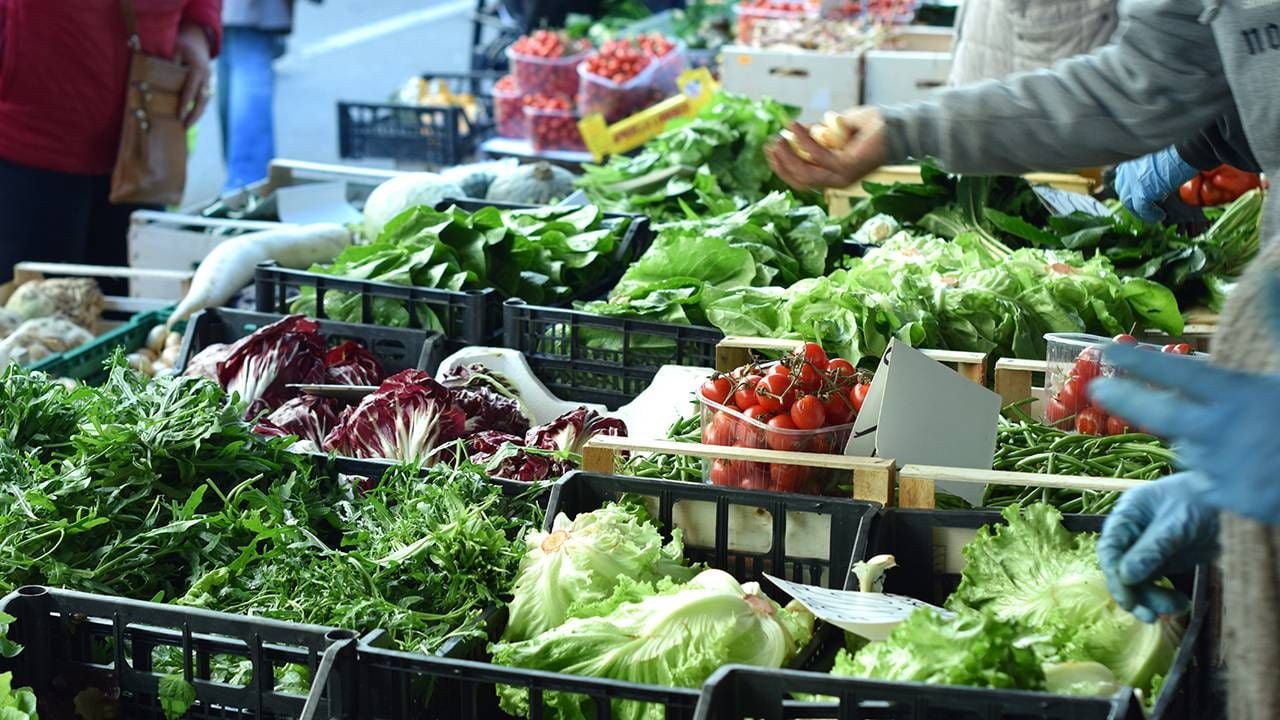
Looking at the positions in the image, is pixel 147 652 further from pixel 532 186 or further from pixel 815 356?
pixel 532 186

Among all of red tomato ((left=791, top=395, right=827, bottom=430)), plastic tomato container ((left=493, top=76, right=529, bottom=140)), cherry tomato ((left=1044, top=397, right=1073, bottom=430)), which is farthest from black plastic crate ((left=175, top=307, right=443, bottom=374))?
plastic tomato container ((left=493, top=76, right=529, bottom=140))

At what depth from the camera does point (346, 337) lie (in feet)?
12.5

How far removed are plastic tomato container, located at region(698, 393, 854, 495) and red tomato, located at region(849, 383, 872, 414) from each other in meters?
0.05

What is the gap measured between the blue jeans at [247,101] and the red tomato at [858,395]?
7.28 m

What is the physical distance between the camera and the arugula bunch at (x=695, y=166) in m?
5.28

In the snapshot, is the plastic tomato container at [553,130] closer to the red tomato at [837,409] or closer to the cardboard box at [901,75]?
the cardboard box at [901,75]

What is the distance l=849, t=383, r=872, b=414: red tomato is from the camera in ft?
8.86

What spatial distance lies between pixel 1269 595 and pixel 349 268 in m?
3.13

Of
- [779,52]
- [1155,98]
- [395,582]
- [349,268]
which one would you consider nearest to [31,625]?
[395,582]

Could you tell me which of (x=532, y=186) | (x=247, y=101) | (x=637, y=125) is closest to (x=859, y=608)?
(x=532, y=186)

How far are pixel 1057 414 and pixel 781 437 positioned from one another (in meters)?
0.73

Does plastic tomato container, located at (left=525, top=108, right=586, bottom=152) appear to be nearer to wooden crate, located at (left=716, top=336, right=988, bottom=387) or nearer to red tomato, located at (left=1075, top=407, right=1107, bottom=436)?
wooden crate, located at (left=716, top=336, right=988, bottom=387)

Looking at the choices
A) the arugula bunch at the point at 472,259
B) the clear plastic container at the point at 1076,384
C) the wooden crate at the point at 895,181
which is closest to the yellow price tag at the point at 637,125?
the wooden crate at the point at 895,181

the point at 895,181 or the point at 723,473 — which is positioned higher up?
the point at 895,181
